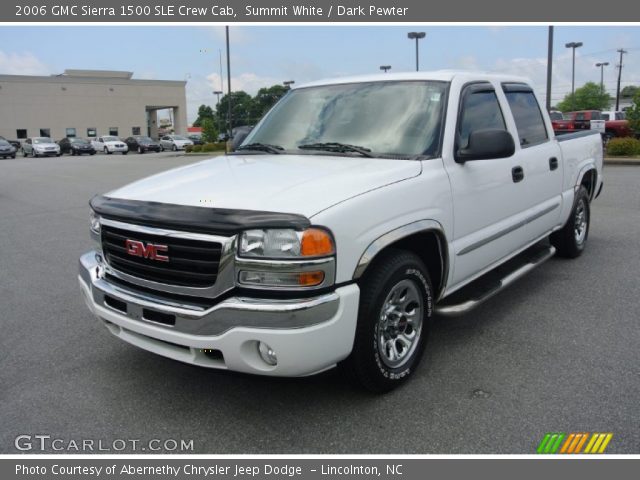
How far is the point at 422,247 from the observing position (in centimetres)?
381

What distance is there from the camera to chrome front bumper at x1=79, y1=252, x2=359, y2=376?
2.83 m

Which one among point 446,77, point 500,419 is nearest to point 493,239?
point 446,77

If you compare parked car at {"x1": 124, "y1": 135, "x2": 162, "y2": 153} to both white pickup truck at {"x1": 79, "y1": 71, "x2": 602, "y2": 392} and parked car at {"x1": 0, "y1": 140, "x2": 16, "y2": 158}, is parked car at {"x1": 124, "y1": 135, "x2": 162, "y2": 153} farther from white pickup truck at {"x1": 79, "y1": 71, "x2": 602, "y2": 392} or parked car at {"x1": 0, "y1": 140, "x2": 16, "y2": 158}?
white pickup truck at {"x1": 79, "y1": 71, "x2": 602, "y2": 392}

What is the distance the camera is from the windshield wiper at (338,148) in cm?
396

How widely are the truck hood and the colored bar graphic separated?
1.59 meters

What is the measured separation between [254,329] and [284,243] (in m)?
0.44

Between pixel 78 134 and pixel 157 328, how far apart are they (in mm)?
71541

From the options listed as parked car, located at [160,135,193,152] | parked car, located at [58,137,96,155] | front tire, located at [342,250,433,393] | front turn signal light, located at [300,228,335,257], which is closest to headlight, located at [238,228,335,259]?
front turn signal light, located at [300,228,335,257]

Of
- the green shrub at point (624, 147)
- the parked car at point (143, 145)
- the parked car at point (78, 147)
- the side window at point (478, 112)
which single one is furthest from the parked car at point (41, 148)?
the side window at point (478, 112)

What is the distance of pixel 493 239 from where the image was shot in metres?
4.41

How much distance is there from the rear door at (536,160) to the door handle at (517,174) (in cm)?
8

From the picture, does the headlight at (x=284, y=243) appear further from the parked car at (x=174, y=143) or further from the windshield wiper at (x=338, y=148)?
the parked car at (x=174, y=143)

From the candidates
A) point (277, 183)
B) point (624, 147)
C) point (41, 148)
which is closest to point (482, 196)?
point (277, 183)
